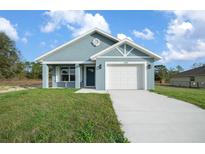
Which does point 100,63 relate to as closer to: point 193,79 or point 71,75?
point 71,75

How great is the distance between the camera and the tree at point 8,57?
143 feet

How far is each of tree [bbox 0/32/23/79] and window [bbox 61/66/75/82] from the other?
70.0 ft

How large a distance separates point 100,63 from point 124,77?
87.8 inches

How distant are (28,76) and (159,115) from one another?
60.2m

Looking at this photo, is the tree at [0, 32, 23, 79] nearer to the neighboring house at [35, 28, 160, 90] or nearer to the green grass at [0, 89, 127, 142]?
the neighboring house at [35, 28, 160, 90]

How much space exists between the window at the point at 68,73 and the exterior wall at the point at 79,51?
1562 mm

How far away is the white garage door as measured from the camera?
21703 mm

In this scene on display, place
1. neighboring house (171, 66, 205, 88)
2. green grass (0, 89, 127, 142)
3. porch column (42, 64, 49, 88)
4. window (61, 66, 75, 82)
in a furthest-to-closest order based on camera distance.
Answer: neighboring house (171, 66, 205, 88), window (61, 66, 75, 82), porch column (42, 64, 49, 88), green grass (0, 89, 127, 142)

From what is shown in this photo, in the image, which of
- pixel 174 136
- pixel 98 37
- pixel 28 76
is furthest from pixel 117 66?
pixel 28 76

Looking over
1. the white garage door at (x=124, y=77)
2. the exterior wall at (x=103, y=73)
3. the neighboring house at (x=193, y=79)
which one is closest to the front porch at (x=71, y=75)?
the exterior wall at (x=103, y=73)

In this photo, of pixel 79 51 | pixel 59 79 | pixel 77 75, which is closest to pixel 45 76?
pixel 59 79

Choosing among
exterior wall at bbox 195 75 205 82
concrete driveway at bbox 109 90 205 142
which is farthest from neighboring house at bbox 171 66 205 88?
concrete driveway at bbox 109 90 205 142
